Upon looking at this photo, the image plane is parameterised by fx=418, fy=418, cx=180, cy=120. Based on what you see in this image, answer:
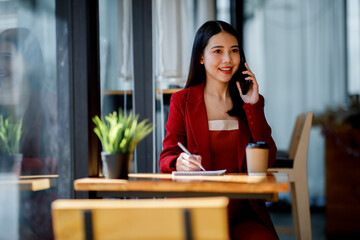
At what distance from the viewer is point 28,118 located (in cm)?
151

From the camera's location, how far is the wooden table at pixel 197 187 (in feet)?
4.17

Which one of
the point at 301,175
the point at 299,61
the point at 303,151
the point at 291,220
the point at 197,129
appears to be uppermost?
the point at 299,61

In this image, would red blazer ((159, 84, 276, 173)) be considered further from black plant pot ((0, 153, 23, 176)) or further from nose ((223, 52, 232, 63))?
black plant pot ((0, 153, 23, 176))

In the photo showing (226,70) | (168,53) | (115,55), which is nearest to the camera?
(226,70)

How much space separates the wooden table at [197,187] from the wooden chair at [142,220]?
51cm

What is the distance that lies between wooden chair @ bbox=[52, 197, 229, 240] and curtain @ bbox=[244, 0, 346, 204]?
16.3 ft

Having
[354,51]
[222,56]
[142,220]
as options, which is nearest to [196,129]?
[222,56]

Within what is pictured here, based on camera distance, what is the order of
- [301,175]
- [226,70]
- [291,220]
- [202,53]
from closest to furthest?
1. [226,70]
2. [202,53]
3. [301,175]
4. [291,220]

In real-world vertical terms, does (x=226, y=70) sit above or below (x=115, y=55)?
below

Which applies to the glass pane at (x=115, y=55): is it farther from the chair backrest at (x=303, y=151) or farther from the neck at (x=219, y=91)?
the chair backrest at (x=303, y=151)

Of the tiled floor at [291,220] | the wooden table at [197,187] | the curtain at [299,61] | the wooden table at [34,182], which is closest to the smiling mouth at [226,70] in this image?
the wooden table at [197,187]

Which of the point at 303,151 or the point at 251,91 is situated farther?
the point at 303,151

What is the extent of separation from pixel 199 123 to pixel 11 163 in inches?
34.2

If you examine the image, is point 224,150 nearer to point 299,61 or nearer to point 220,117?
point 220,117
